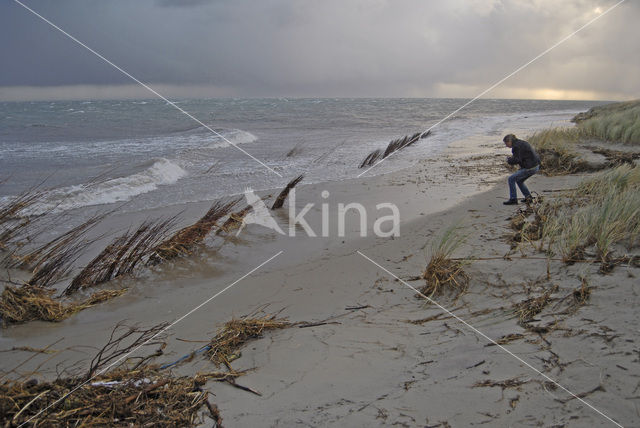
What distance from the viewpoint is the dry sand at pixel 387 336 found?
7.35 feet

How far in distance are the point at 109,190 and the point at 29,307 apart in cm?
574

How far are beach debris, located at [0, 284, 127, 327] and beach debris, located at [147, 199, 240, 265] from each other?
4.18 feet

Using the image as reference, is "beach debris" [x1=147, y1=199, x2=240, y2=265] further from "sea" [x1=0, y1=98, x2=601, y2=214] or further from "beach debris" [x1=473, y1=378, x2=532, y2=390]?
"beach debris" [x1=473, y1=378, x2=532, y2=390]

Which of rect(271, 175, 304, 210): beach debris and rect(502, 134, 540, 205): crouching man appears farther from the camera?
rect(271, 175, 304, 210): beach debris

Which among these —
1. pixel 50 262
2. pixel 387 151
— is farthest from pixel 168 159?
pixel 50 262

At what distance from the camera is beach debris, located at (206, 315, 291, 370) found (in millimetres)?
3010

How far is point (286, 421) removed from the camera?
7.46 feet

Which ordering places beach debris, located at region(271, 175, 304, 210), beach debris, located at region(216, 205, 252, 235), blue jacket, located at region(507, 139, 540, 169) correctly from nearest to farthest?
beach debris, located at region(216, 205, 252, 235), blue jacket, located at region(507, 139, 540, 169), beach debris, located at region(271, 175, 304, 210)

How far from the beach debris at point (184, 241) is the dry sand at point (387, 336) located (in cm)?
24

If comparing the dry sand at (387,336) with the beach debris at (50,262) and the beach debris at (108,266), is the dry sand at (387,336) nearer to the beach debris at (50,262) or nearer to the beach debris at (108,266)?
the beach debris at (108,266)

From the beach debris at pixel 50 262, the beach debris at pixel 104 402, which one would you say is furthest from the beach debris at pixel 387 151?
the beach debris at pixel 104 402

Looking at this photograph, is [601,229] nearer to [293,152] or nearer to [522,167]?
[522,167]

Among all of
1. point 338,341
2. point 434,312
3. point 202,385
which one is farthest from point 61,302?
point 434,312

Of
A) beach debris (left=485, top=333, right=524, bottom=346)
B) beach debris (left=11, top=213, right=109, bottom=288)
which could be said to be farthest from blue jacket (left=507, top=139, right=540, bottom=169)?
beach debris (left=11, top=213, right=109, bottom=288)
